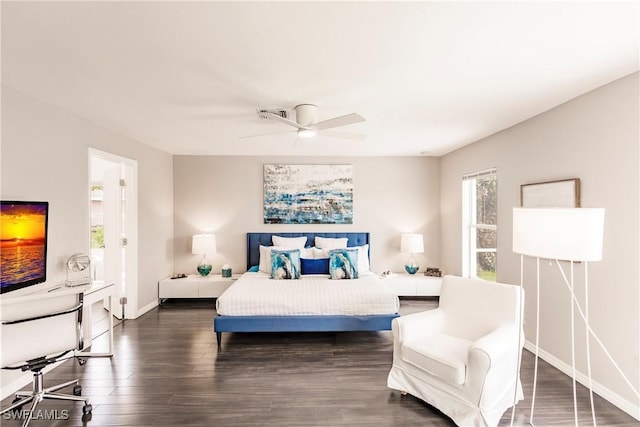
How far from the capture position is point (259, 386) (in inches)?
106

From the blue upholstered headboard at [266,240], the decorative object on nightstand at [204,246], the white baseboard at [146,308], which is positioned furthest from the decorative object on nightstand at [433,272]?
the white baseboard at [146,308]

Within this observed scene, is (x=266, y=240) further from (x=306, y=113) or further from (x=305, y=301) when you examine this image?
(x=306, y=113)

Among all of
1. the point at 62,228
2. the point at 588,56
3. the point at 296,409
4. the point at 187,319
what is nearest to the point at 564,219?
the point at 588,56

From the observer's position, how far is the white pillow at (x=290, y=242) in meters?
5.30

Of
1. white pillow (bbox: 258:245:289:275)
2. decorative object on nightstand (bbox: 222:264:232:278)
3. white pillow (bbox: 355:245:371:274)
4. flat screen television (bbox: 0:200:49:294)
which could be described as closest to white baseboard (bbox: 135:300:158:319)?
Result: decorative object on nightstand (bbox: 222:264:232:278)

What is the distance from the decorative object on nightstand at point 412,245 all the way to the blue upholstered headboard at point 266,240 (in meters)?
0.62

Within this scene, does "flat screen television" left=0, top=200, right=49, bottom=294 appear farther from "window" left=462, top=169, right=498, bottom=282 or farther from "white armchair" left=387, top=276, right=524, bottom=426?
"window" left=462, top=169, right=498, bottom=282

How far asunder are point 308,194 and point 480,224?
2.73 meters

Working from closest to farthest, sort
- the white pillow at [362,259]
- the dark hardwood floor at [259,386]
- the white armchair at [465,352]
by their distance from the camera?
the white armchair at [465,352] < the dark hardwood floor at [259,386] < the white pillow at [362,259]

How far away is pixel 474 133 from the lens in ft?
13.3

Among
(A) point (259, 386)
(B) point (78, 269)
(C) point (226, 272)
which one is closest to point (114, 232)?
(B) point (78, 269)

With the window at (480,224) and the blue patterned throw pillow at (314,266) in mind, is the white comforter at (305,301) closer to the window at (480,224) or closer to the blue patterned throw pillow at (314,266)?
the blue patterned throw pillow at (314,266)

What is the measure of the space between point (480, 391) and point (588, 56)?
2.22 metres

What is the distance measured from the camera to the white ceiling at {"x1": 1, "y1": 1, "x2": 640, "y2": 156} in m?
1.60
